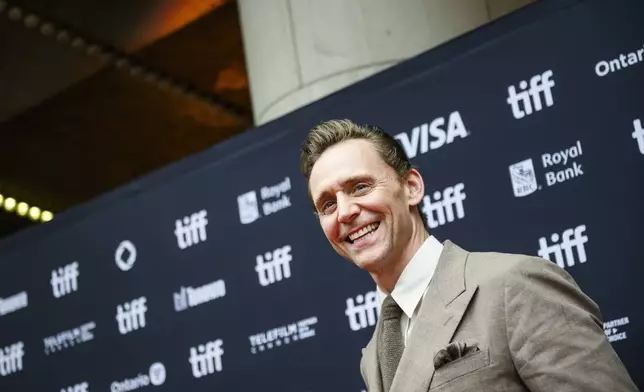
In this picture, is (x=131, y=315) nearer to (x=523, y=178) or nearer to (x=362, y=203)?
(x=523, y=178)

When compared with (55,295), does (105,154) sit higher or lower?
higher

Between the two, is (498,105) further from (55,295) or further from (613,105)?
(55,295)

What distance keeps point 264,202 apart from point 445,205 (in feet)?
2.95

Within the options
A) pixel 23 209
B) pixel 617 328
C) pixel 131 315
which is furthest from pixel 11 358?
pixel 23 209

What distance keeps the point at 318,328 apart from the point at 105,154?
5670mm

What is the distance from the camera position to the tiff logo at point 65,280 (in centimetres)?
478

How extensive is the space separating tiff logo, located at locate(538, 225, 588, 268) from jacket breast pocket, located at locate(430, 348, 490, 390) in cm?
137

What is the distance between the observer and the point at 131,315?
4512 mm

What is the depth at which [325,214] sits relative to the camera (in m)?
2.17

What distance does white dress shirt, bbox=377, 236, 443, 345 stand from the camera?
2.01m

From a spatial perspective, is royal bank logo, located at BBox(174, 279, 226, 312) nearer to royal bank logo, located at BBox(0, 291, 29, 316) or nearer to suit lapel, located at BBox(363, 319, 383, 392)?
royal bank logo, located at BBox(0, 291, 29, 316)

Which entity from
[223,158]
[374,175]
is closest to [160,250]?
[223,158]

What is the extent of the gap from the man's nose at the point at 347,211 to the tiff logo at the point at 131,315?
2.55 meters

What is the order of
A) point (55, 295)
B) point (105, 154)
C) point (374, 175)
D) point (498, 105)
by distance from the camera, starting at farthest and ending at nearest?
point (105, 154) < point (55, 295) < point (498, 105) < point (374, 175)
